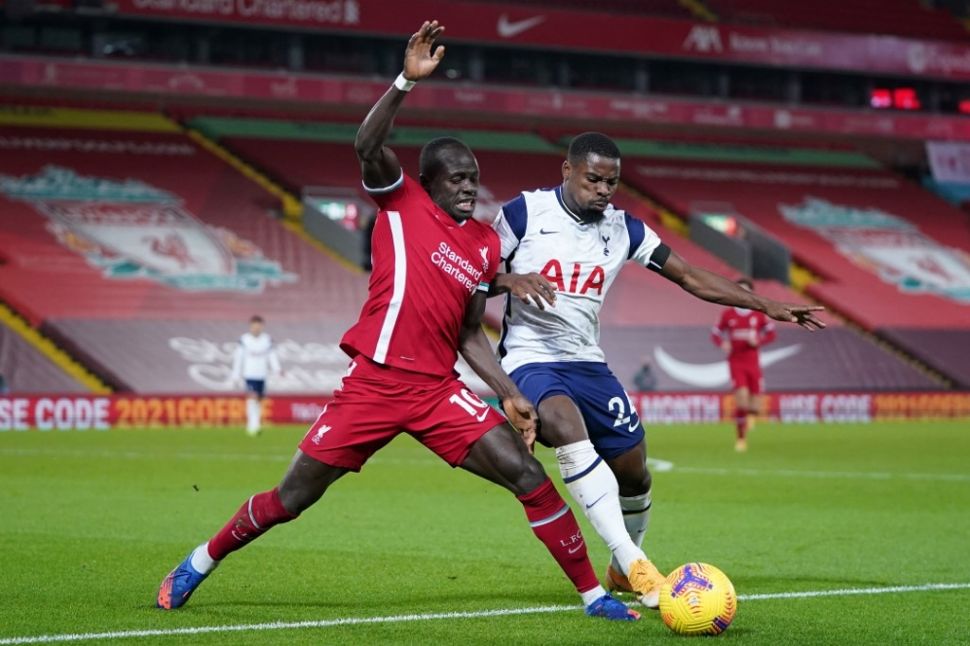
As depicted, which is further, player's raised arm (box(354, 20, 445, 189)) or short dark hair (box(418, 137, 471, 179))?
short dark hair (box(418, 137, 471, 179))

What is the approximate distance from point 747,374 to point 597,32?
19807mm

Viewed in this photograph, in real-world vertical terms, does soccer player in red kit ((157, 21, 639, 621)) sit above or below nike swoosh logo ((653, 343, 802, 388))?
above

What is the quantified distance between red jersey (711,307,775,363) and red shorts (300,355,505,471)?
49.7 feet

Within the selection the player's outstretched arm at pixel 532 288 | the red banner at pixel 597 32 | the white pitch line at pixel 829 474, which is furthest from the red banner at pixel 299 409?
the player's outstretched arm at pixel 532 288

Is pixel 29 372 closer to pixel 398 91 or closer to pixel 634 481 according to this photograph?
pixel 634 481

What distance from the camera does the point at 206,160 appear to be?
37969 mm

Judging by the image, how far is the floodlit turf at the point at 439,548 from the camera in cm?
714

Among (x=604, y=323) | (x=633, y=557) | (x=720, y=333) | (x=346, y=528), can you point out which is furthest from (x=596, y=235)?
(x=604, y=323)

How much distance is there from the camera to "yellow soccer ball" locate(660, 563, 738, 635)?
6809mm

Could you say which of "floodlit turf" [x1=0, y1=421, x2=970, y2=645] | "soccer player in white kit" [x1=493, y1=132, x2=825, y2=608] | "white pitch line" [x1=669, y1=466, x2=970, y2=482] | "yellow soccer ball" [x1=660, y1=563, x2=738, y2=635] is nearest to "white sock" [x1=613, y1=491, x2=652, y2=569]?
"soccer player in white kit" [x1=493, y1=132, x2=825, y2=608]

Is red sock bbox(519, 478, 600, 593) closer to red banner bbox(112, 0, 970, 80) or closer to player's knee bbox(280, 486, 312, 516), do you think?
player's knee bbox(280, 486, 312, 516)

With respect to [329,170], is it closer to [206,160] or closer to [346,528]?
[206,160]

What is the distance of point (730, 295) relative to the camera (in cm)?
795

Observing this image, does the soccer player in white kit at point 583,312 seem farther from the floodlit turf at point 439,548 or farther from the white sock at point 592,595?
the floodlit turf at point 439,548
